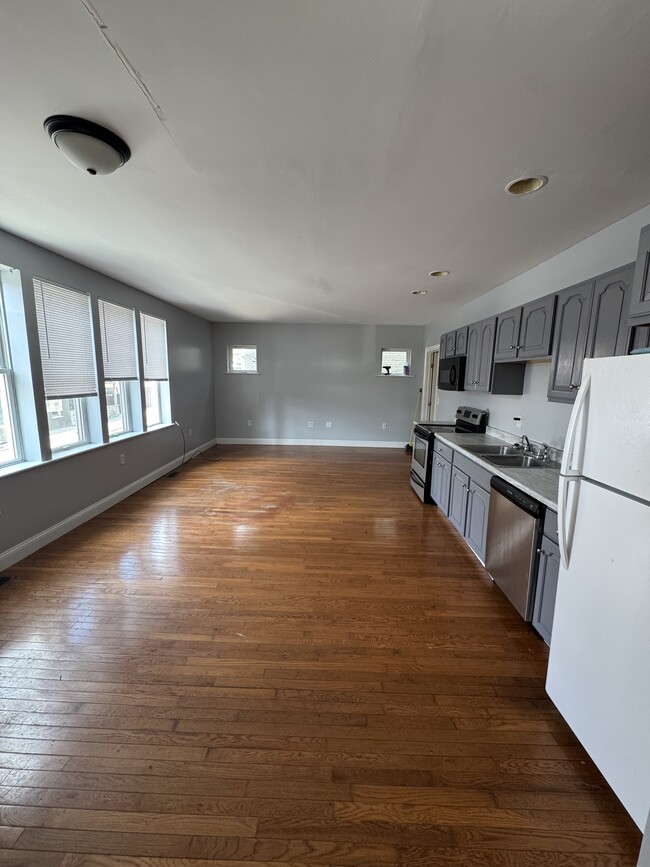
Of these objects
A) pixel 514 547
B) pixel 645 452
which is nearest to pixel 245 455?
pixel 514 547

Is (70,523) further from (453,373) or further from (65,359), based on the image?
(453,373)

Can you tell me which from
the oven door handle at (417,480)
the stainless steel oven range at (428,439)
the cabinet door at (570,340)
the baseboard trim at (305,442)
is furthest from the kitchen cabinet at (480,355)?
the baseboard trim at (305,442)

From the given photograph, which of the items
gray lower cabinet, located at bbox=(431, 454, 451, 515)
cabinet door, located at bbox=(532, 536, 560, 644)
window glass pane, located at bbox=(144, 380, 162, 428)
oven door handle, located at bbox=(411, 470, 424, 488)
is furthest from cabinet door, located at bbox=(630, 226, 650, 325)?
window glass pane, located at bbox=(144, 380, 162, 428)

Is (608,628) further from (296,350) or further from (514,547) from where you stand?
(296,350)

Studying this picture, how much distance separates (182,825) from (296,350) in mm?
6617

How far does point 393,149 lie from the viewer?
155 cm

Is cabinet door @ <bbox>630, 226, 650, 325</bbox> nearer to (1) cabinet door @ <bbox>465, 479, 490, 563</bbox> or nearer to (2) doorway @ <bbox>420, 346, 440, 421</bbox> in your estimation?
(1) cabinet door @ <bbox>465, 479, 490, 563</bbox>

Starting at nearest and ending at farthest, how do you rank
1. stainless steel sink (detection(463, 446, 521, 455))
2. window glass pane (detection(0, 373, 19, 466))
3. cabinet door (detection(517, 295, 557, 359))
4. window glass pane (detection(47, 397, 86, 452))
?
1. cabinet door (detection(517, 295, 557, 359))
2. window glass pane (detection(0, 373, 19, 466))
3. stainless steel sink (detection(463, 446, 521, 455))
4. window glass pane (detection(47, 397, 86, 452))

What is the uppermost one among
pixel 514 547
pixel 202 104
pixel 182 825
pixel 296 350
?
pixel 202 104

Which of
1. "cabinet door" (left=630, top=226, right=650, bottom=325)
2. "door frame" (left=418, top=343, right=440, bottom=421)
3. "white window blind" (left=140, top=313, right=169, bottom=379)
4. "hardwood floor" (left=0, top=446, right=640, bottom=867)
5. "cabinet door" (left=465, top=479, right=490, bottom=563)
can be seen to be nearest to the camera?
"hardwood floor" (left=0, top=446, right=640, bottom=867)

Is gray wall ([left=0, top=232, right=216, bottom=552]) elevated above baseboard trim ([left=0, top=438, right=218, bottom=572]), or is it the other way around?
gray wall ([left=0, top=232, right=216, bottom=552])

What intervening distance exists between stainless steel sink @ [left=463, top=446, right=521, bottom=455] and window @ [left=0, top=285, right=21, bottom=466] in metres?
4.12

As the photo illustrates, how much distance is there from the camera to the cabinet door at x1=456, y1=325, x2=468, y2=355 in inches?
158

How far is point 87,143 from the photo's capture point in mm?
1479
